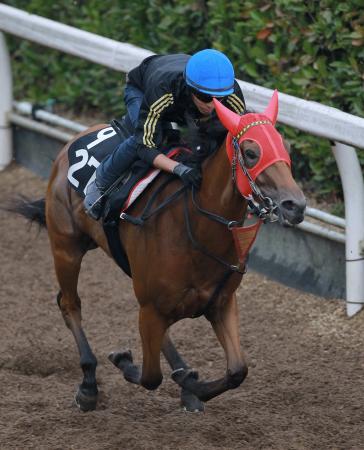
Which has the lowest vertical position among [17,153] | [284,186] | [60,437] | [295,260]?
[17,153]

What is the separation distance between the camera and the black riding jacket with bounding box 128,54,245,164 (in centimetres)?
526

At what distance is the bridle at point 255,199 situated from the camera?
15.1 feet

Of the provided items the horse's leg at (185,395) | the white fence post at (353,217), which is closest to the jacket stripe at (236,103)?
the white fence post at (353,217)

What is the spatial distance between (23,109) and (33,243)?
68.1 inches

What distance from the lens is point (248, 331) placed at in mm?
7035

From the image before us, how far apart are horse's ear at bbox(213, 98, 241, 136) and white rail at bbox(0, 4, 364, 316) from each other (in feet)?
4.38

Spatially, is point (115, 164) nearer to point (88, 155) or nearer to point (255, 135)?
point (88, 155)

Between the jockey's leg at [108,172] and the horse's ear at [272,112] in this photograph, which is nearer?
the horse's ear at [272,112]

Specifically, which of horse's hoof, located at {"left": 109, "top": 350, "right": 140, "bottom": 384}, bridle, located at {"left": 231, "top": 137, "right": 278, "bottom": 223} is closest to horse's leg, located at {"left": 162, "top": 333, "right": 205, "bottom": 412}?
horse's hoof, located at {"left": 109, "top": 350, "right": 140, "bottom": 384}

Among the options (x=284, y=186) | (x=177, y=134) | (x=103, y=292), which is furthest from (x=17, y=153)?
(x=284, y=186)

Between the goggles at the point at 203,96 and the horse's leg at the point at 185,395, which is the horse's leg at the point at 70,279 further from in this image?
the goggles at the point at 203,96

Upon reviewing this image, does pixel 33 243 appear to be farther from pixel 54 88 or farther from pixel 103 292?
pixel 54 88

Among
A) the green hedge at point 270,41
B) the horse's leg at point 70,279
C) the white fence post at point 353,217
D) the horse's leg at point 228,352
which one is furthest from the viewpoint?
the green hedge at point 270,41

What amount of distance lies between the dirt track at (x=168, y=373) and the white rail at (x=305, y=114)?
500mm
